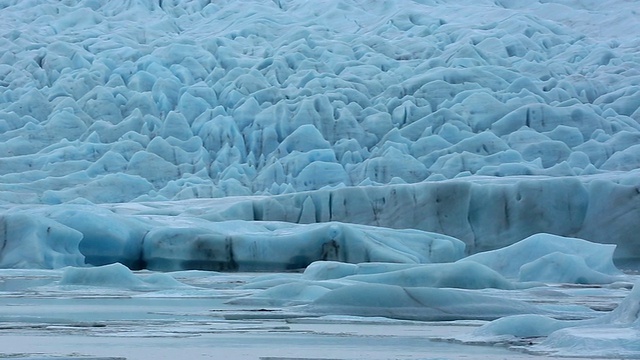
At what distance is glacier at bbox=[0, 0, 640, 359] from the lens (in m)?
5.73

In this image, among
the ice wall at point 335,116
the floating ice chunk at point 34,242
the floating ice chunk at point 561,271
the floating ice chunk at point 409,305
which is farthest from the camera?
the ice wall at point 335,116

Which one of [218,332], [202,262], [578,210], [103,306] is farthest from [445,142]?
[218,332]

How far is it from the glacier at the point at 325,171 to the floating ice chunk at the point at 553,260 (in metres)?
0.02

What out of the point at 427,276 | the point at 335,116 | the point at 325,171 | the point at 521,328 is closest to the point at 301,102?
the point at 335,116

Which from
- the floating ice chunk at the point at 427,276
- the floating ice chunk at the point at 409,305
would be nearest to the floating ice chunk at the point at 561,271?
the floating ice chunk at the point at 427,276

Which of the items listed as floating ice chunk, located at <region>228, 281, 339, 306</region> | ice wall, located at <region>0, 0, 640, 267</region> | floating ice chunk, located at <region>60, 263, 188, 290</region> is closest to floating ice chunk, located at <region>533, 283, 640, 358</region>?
floating ice chunk, located at <region>228, 281, 339, 306</region>

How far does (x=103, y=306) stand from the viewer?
643 cm

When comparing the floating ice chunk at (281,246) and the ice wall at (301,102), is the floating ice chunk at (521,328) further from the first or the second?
the ice wall at (301,102)

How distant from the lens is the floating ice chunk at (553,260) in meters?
9.04

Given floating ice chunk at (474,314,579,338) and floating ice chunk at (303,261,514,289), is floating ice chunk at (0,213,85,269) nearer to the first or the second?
floating ice chunk at (303,261,514,289)

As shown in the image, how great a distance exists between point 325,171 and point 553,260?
909 centimetres

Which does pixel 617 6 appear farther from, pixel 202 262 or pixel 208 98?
pixel 202 262

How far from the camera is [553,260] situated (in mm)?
9039

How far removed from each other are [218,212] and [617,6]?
52.2ft
